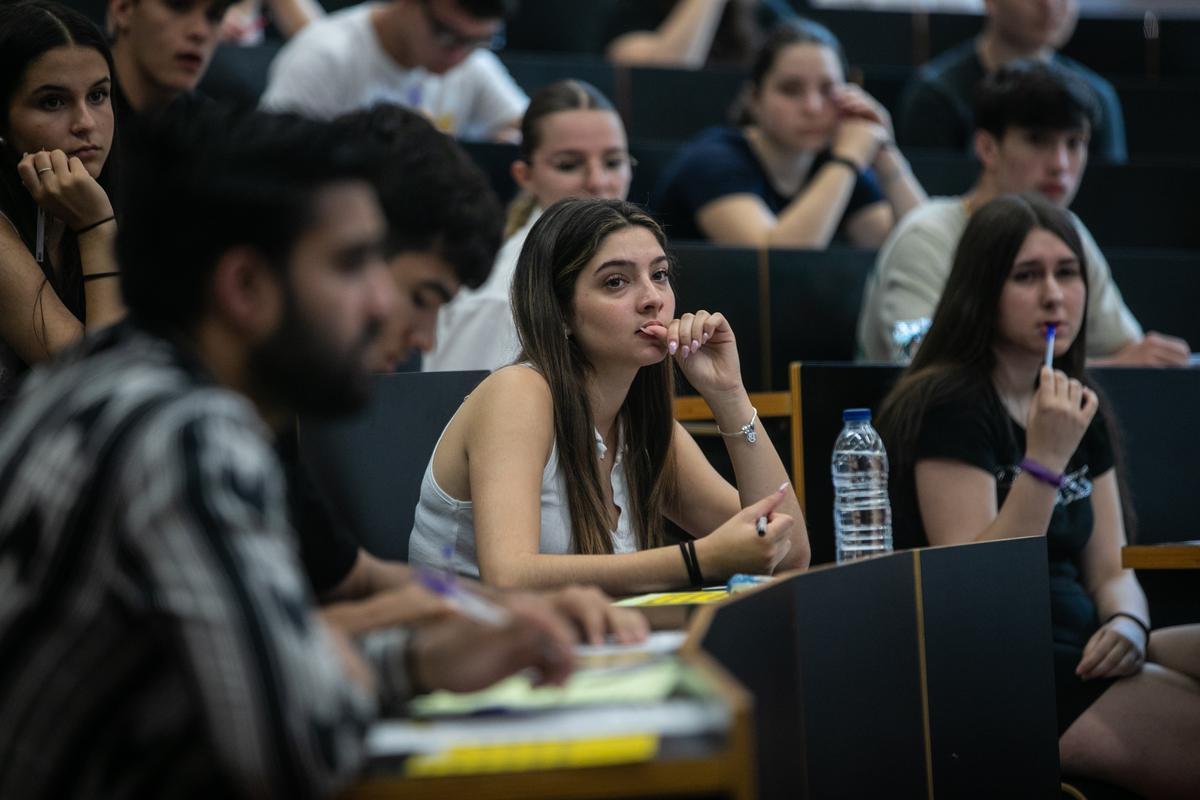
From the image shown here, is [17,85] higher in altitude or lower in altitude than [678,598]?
higher

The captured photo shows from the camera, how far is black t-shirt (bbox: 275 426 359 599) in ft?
4.35

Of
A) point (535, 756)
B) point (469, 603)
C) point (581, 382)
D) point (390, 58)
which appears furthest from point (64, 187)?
point (390, 58)

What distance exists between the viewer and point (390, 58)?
3537 millimetres

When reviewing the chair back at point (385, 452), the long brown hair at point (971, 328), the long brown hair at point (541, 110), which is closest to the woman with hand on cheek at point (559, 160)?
the long brown hair at point (541, 110)

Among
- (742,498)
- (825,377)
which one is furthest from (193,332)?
(825,377)

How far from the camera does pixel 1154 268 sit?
139 inches

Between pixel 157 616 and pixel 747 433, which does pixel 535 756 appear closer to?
pixel 157 616

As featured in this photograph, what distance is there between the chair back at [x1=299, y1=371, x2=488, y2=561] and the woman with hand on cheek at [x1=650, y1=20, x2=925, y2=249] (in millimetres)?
1280

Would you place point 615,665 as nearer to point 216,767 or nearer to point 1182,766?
point 216,767

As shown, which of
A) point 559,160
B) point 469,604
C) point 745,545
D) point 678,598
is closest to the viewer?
point 469,604

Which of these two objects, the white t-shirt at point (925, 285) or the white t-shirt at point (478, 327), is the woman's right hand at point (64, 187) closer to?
the white t-shirt at point (478, 327)

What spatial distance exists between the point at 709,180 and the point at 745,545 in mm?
1779

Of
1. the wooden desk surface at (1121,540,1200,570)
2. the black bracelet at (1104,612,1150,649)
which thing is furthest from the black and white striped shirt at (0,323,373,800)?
the black bracelet at (1104,612,1150,649)

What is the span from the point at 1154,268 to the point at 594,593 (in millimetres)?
2637
